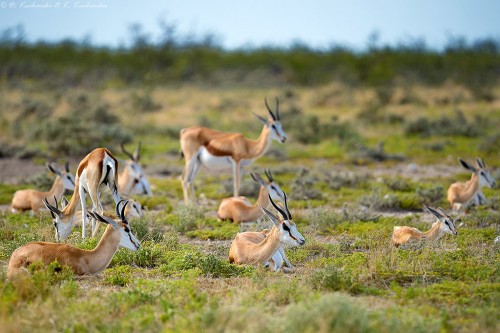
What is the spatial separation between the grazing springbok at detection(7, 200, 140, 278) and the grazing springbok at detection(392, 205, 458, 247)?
11.5ft

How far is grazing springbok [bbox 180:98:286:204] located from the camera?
41.5 ft

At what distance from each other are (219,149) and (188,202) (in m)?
1.20

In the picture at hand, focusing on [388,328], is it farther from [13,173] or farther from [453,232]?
[13,173]

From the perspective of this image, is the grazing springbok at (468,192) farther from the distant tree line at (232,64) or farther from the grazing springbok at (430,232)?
the distant tree line at (232,64)

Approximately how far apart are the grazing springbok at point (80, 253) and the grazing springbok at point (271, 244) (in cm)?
126

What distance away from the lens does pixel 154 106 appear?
1062 inches

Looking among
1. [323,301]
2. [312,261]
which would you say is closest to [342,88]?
[312,261]

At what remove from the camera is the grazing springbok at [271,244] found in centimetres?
756

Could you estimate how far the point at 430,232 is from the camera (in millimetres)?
9031

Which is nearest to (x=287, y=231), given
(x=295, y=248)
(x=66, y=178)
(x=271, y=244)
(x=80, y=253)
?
(x=271, y=244)

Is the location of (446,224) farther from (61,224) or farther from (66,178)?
(66,178)

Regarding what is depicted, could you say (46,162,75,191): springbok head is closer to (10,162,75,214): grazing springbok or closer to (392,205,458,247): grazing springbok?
(10,162,75,214): grazing springbok

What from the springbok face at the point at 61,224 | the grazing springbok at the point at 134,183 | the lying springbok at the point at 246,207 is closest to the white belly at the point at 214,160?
the grazing springbok at the point at 134,183

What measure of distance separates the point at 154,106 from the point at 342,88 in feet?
31.4
